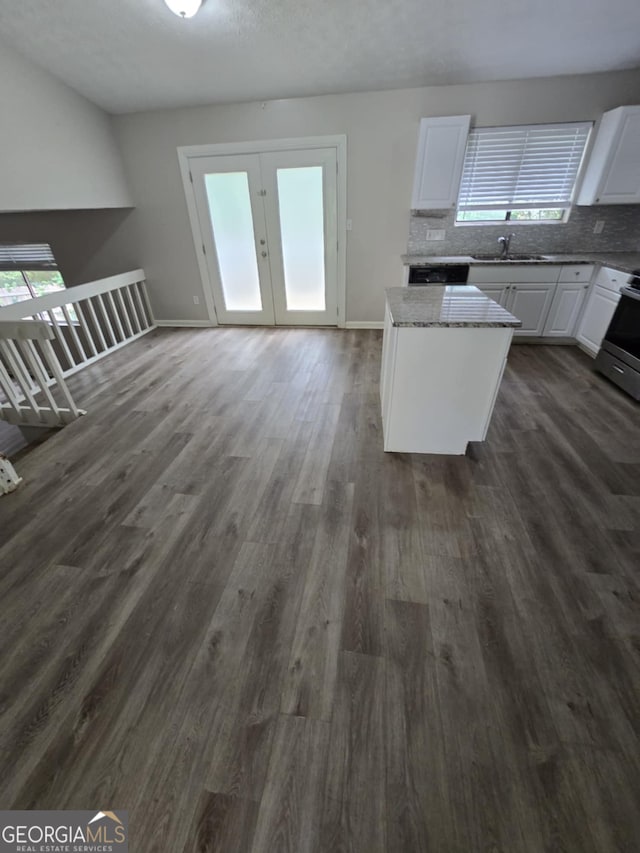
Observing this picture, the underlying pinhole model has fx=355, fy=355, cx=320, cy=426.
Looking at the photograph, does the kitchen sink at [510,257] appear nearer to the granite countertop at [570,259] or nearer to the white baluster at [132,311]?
the granite countertop at [570,259]

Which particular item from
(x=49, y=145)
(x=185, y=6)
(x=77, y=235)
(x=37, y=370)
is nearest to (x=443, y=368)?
(x=185, y=6)

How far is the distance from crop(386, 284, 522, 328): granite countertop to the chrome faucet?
1859mm

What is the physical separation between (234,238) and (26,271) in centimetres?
337

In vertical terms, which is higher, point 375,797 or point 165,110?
point 165,110

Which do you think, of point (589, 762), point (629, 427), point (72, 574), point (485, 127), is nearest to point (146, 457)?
point (72, 574)

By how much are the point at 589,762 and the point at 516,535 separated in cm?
88

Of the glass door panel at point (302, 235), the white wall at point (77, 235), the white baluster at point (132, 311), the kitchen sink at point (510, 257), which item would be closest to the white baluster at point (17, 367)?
the white baluster at point (132, 311)

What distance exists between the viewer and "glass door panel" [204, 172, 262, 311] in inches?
165

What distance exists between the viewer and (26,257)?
5.13 metres

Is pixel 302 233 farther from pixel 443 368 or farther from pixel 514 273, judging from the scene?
pixel 443 368

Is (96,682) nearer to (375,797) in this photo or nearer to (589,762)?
(375,797)

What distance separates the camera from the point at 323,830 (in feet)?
3.15

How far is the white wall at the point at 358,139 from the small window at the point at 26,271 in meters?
1.16

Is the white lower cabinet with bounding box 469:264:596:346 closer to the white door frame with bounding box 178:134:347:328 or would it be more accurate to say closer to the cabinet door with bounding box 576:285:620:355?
the cabinet door with bounding box 576:285:620:355
